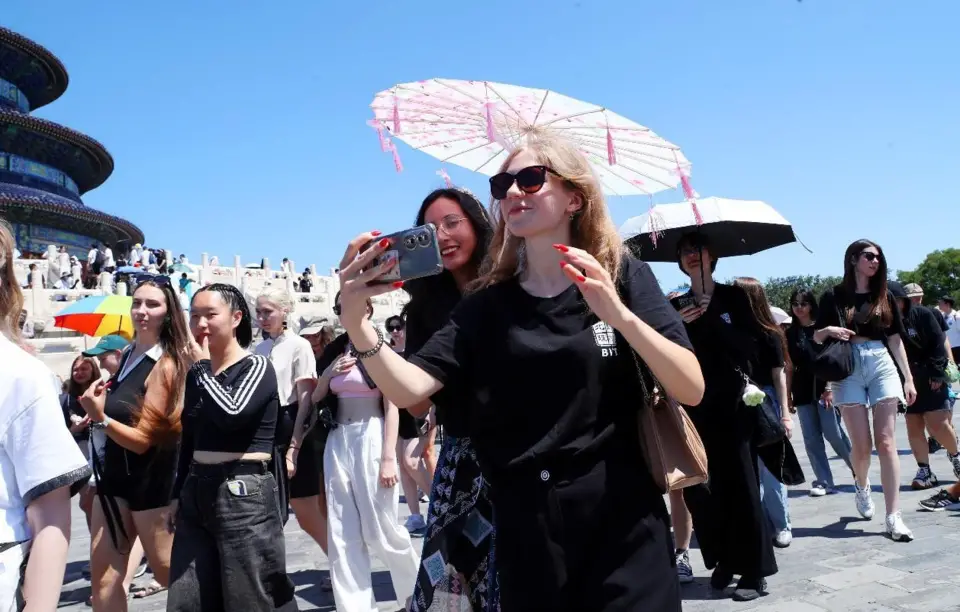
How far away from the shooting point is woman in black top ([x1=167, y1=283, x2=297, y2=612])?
139 inches

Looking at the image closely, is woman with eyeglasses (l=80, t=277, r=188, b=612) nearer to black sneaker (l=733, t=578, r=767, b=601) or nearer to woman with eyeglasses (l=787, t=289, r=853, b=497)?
black sneaker (l=733, t=578, r=767, b=601)

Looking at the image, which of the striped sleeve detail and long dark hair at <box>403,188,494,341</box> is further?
the striped sleeve detail

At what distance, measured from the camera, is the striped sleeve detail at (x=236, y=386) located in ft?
12.2

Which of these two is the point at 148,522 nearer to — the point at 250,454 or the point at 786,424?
the point at 250,454

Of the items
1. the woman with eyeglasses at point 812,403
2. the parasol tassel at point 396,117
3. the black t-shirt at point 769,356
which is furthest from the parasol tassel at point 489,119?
the woman with eyeglasses at point 812,403

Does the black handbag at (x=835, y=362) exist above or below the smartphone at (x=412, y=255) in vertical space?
below

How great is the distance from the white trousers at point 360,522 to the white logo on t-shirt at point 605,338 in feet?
9.94

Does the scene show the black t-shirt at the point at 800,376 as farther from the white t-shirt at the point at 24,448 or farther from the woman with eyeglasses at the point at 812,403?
the white t-shirt at the point at 24,448

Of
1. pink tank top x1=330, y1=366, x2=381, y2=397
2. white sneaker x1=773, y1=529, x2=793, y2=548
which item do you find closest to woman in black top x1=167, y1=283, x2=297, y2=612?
pink tank top x1=330, y1=366, x2=381, y2=397

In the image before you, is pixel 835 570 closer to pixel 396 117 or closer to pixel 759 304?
pixel 759 304

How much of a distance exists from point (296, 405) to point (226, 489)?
7.19ft

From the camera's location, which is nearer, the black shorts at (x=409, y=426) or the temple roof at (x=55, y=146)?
the black shorts at (x=409, y=426)

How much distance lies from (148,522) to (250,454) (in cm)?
90

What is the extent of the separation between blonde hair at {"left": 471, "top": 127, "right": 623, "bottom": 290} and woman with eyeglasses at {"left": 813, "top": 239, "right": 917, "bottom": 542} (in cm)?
428
